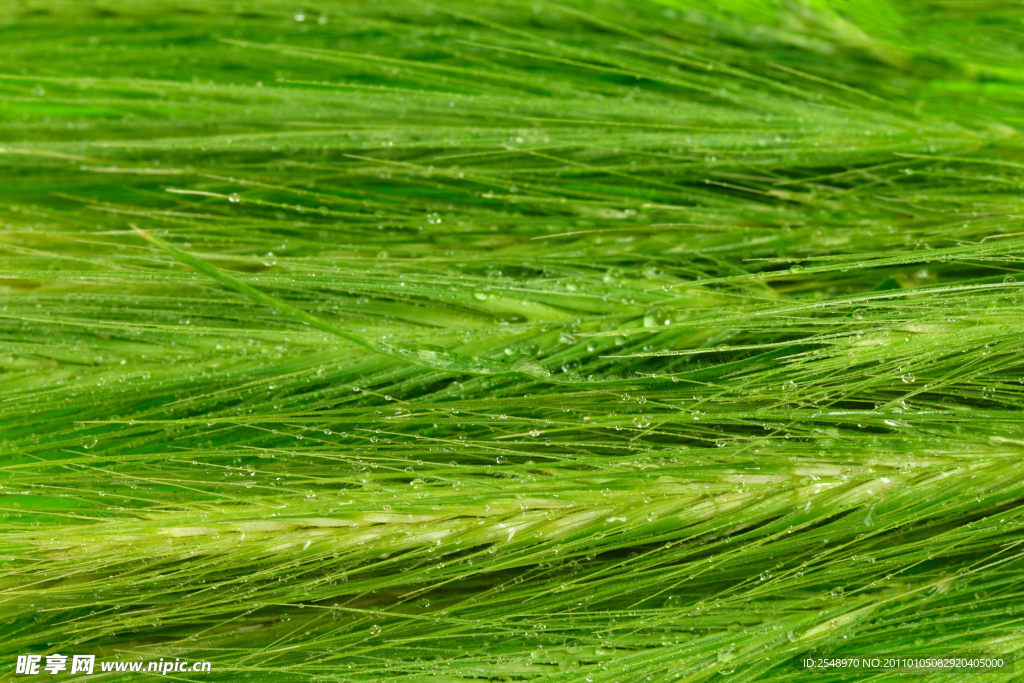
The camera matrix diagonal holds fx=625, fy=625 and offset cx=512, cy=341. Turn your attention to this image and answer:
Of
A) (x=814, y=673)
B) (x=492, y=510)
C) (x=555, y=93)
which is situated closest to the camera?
(x=492, y=510)

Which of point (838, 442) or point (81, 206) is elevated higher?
point (81, 206)

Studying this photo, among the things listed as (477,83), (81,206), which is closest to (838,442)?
(477,83)

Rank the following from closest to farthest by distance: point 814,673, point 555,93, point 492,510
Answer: point 492,510 → point 814,673 → point 555,93

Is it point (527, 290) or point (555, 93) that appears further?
point (555, 93)

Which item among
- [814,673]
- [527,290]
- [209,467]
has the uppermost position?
[527,290]

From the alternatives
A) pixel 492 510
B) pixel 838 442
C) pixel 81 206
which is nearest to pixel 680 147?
pixel 838 442

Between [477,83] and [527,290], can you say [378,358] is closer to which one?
[527,290]
